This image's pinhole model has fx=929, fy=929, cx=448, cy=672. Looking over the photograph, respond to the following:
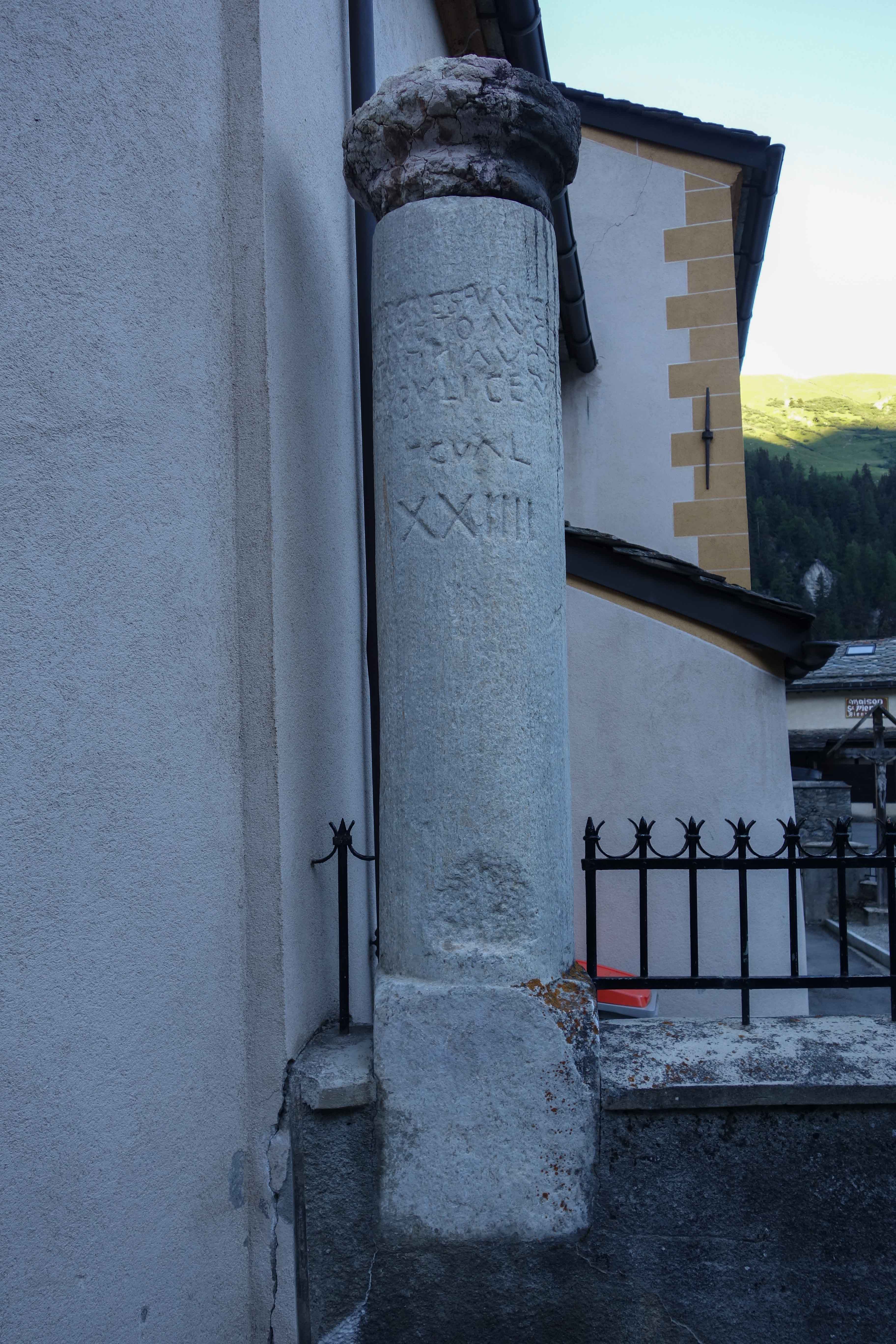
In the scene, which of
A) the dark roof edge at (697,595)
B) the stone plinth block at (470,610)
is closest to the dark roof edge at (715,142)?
the dark roof edge at (697,595)

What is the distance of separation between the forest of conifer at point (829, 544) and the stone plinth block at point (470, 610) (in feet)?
154

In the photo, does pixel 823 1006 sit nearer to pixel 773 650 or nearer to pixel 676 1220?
pixel 773 650

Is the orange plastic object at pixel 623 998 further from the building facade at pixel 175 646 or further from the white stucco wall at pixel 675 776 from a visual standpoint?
the building facade at pixel 175 646

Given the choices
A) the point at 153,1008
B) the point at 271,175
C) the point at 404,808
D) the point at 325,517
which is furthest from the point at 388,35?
the point at 153,1008

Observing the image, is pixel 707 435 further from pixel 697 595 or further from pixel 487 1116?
pixel 487 1116

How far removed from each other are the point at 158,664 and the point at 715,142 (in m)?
7.21

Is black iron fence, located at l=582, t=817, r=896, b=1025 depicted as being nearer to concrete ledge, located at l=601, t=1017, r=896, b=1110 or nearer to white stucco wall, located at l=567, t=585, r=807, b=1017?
concrete ledge, located at l=601, t=1017, r=896, b=1110

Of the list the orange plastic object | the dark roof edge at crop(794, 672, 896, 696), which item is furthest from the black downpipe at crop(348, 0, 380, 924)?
the dark roof edge at crop(794, 672, 896, 696)

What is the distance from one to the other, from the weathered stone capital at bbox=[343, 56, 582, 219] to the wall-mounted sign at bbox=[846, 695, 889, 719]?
24.8 meters

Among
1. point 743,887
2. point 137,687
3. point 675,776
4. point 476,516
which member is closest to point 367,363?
point 476,516

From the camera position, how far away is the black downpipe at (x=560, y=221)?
14.9 ft

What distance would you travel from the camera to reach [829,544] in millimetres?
58062

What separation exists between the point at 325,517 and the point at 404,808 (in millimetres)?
868

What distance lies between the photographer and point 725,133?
714cm
